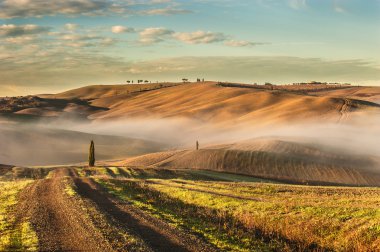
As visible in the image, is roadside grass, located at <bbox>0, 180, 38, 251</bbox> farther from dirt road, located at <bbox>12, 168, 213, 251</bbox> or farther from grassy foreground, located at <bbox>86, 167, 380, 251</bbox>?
grassy foreground, located at <bbox>86, 167, 380, 251</bbox>

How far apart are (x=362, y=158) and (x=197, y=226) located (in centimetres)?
9012

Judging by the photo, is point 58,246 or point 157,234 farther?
point 157,234

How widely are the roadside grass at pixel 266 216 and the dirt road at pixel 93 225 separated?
1.69 meters

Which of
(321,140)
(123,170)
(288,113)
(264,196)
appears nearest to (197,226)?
(264,196)

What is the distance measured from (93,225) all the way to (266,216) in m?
12.3

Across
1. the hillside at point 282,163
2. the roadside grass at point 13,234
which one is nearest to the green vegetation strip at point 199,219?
the roadside grass at point 13,234

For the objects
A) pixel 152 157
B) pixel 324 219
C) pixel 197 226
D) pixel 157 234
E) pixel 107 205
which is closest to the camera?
pixel 157 234

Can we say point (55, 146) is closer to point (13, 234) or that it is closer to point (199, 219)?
point (199, 219)

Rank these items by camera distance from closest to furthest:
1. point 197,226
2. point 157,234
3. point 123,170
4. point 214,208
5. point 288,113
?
point 157,234 → point 197,226 → point 214,208 → point 123,170 → point 288,113

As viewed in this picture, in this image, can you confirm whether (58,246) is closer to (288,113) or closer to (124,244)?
(124,244)

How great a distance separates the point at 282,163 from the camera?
319 feet

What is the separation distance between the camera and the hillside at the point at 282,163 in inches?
3602

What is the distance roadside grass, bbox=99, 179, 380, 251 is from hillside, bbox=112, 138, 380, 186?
159 feet

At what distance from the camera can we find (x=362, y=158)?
106625 millimetres
